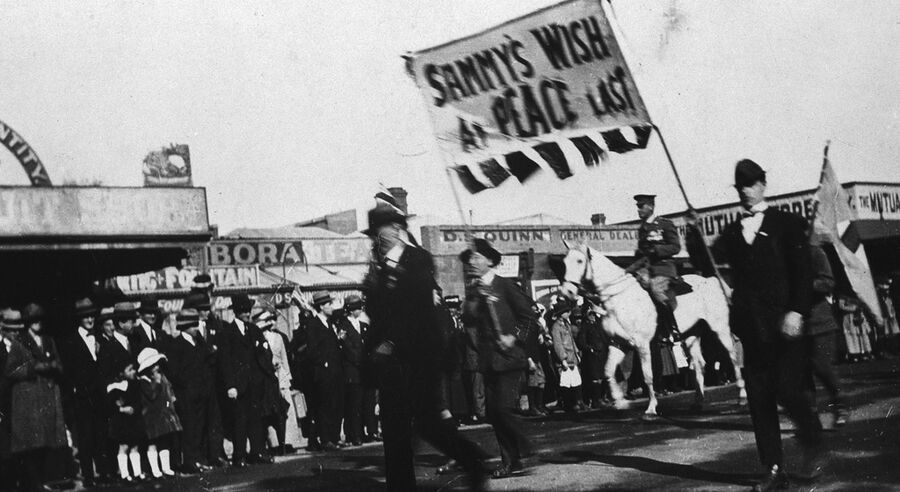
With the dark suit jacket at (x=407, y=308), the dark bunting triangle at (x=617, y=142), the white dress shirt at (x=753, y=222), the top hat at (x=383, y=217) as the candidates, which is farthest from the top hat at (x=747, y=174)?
the top hat at (x=383, y=217)

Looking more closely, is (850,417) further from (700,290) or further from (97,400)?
(97,400)

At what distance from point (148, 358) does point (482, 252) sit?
4.25 m

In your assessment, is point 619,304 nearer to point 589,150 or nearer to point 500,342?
point 500,342

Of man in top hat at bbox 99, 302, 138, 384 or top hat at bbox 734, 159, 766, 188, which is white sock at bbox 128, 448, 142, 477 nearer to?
man in top hat at bbox 99, 302, 138, 384

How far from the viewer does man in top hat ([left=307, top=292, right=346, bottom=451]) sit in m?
12.8

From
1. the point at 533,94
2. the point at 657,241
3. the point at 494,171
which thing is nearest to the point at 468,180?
the point at 494,171

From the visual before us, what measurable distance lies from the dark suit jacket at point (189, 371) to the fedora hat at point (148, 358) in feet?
1.13

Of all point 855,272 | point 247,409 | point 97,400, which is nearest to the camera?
point 855,272

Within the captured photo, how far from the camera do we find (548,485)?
7402 millimetres

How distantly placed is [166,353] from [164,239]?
198cm

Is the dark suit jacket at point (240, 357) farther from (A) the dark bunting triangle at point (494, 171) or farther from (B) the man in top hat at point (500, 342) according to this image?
(A) the dark bunting triangle at point (494, 171)

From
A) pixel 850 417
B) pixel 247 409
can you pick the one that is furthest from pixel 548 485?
pixel 247 409

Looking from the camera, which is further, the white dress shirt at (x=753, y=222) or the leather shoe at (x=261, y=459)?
the leather shoe at (x=261, y=459)

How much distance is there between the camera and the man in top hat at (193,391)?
11125 mm
